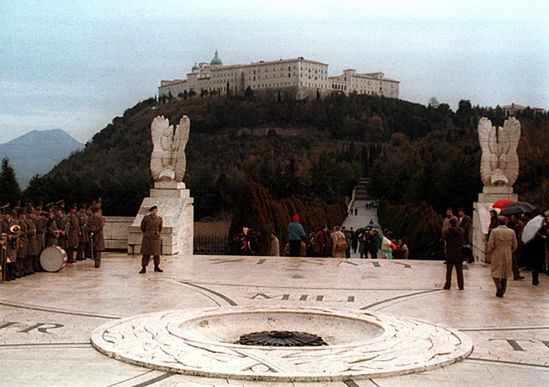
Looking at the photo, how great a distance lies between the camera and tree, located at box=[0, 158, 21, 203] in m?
43.7

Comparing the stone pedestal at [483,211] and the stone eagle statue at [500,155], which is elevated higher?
the stone eagle statue at [500,155]

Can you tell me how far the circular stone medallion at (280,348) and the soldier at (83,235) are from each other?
314 inches

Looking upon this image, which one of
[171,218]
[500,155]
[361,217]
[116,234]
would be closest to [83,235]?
[171,218]

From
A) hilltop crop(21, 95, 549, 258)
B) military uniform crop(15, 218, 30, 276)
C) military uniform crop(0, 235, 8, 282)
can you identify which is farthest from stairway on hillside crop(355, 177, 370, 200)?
military uniform crop(0, 235, 8, 282)

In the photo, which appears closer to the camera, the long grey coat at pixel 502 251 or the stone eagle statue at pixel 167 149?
the long grey coat at pixel 502 251

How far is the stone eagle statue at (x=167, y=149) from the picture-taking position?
22078 mm

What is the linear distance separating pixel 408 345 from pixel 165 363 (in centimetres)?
300

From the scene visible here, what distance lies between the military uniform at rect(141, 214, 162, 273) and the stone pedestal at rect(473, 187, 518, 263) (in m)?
8.58

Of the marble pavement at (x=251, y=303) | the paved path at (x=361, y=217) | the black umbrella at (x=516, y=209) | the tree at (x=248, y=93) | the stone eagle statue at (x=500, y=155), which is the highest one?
the tree at (x=248, y=93)

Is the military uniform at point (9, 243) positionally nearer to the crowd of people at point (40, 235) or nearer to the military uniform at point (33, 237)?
the crowd of people at point (40, 235)

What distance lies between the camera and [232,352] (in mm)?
8906

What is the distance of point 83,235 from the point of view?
1927 centimetres

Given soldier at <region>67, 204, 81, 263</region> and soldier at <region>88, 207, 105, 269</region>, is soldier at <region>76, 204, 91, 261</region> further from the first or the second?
soldier at <region>88, 207, 105, 269</region>

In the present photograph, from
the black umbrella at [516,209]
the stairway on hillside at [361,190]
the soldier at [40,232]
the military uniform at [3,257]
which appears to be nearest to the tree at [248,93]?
the stairway on hillside at [361,190]
